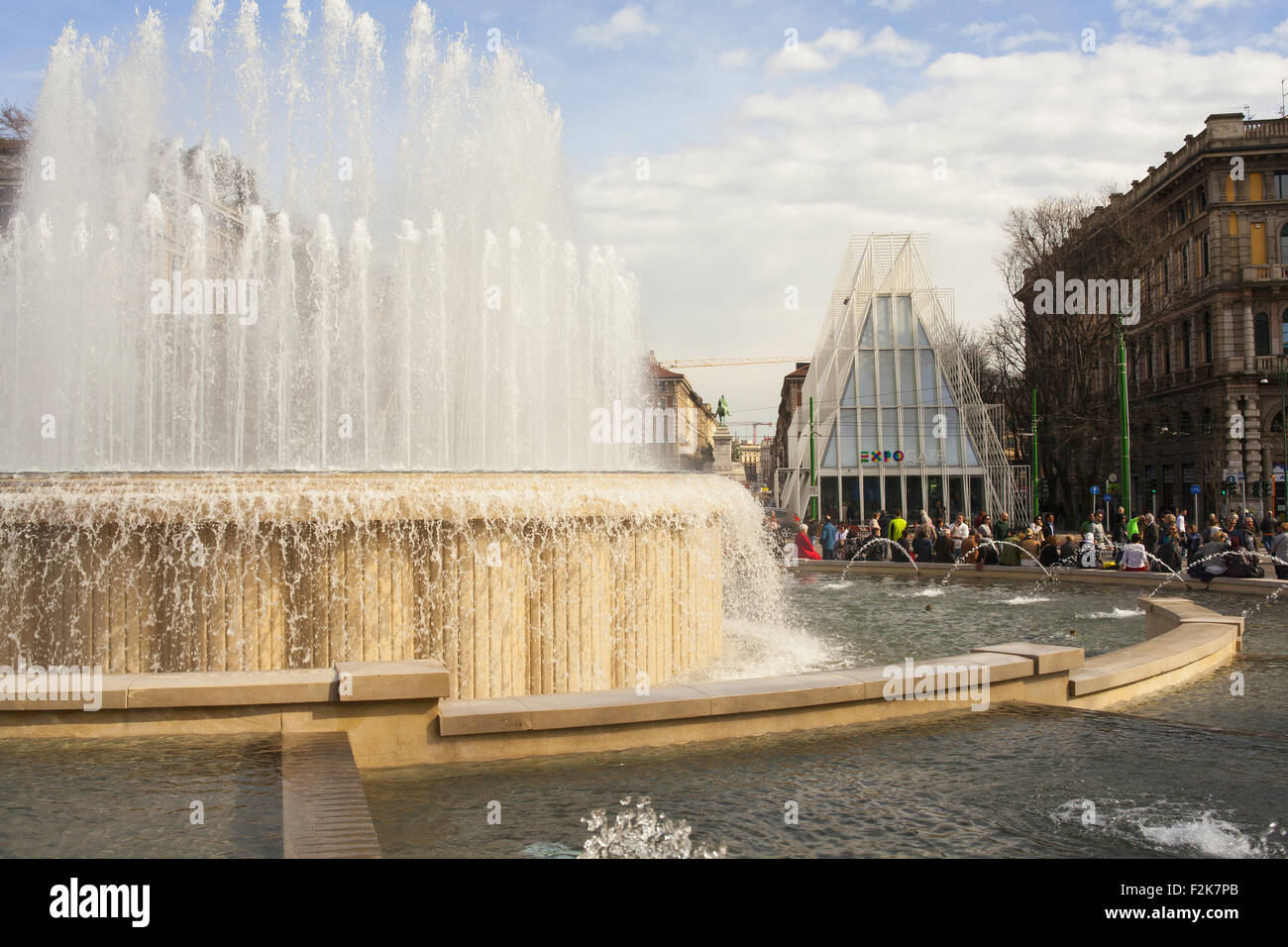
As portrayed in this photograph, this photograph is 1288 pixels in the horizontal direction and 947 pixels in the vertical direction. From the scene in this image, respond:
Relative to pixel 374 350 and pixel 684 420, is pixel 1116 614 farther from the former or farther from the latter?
pixel 684 420

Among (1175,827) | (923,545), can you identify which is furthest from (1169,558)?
(1175,827)

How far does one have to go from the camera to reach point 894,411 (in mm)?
47125

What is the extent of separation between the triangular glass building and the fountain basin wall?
37305mm

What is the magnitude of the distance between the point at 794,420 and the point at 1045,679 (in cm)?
4447

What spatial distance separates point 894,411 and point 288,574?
41805 millimetres

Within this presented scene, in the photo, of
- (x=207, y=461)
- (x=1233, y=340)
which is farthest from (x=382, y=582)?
(x=1233, y=340)

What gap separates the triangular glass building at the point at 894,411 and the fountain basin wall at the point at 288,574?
3730cm

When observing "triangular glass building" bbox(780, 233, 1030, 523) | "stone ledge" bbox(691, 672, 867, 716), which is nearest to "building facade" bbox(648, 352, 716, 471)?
"triangular glass building" bbox(780, 233, 1030, 523)

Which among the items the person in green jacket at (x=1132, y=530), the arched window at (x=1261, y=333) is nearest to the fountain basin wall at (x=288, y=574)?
the person in green jacket at (x=1132, y=530)

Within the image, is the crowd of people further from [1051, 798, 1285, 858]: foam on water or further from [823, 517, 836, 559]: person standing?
[1051, 798, 1285, 858]: foam on water

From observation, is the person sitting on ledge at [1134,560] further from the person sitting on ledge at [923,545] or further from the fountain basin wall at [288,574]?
the fountain basin wall at [288,574]

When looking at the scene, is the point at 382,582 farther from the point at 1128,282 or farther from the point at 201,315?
the point at 1128,282

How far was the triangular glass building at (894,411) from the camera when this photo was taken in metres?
45.8

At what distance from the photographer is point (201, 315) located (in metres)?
15.8
